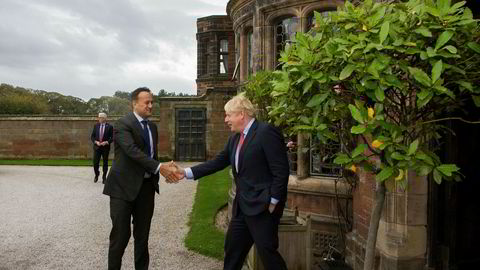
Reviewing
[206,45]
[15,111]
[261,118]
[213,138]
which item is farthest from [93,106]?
[261,118]

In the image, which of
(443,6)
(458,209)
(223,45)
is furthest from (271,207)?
(223,45)

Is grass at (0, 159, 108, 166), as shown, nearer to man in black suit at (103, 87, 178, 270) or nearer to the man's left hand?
man in black suit at (103, 87, 178, 270)

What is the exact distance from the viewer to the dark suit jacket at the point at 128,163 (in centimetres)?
418

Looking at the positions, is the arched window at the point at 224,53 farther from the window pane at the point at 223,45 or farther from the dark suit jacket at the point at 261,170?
the dark suit jacket at the point at 261,170

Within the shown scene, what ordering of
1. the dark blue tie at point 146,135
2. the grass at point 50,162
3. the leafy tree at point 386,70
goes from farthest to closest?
the grass at point 50,162 → the dark blue tie at point 146,135 → the leafy tree at point 386,70

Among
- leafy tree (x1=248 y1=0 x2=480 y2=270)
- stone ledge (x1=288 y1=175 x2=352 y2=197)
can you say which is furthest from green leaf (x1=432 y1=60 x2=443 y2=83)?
stone ledge (x1=288 y1=175 x2=352 y2=197)

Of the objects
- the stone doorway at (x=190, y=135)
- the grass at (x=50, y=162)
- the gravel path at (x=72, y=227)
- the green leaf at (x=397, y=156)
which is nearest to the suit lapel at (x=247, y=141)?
the green leaf at (x=397, y=156)

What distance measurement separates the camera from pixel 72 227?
23.4ft

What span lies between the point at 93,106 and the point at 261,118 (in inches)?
2448

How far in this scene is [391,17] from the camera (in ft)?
8.08

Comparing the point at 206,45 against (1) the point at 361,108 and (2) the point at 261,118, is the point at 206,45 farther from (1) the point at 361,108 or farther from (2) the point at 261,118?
(1) the point at 361,108

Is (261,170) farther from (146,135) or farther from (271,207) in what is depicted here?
(146,135)

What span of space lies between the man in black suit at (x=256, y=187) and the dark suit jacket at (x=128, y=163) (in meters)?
1.04

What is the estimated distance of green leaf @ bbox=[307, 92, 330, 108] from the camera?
2570 mm
